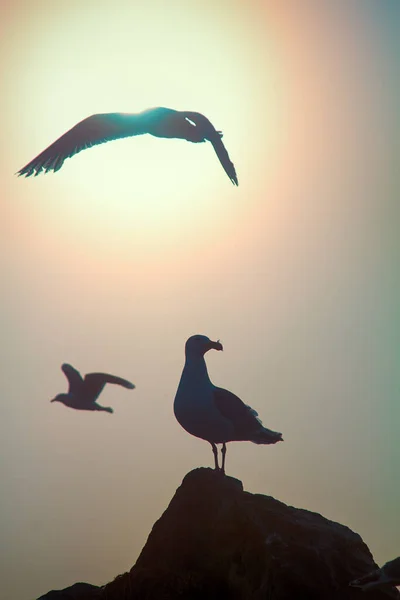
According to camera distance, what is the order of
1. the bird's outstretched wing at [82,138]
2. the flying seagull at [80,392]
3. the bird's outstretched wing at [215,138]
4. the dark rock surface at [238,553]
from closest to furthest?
the dark rock surface at [238,553], the flying seagull at [80,392], the bird's outstretched wing at [215,138], the bird's outstretched wing at [82,138]

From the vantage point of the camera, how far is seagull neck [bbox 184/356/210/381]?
1263 centimetres

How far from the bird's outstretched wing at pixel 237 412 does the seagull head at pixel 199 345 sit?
0.63m

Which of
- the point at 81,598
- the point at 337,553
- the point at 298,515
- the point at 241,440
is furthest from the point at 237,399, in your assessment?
the point at 81,598

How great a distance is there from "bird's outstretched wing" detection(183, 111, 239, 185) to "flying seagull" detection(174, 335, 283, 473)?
2919 millimetres

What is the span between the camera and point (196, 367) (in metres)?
12.6

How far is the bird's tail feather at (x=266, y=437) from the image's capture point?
12945mm

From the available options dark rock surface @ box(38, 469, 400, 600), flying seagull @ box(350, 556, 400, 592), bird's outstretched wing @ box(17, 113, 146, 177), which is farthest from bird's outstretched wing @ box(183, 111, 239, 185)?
flying seagull @ box(350, 556, 400, 592)

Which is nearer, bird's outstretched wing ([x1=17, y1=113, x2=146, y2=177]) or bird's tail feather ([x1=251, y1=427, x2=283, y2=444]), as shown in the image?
bird's tail feather ([x1=251, y1=427, x2=283, y2=444])

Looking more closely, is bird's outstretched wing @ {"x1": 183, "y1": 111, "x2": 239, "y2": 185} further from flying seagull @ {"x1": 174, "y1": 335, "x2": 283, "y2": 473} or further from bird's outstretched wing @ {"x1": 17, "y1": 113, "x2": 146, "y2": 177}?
flying seagull @ {"x1": 174, "y1": 335, "x2": 283, "y2": 473}

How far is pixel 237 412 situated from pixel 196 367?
942mm

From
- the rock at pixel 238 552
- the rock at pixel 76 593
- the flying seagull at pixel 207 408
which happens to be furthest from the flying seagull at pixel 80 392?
the rock at pixel 76 593

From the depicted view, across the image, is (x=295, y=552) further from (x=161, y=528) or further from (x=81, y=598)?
(x=81, y=598)

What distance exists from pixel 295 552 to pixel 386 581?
1220mm

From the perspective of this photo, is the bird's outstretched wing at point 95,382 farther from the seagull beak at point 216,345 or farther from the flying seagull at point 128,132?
the flying seagull at point 128,132
